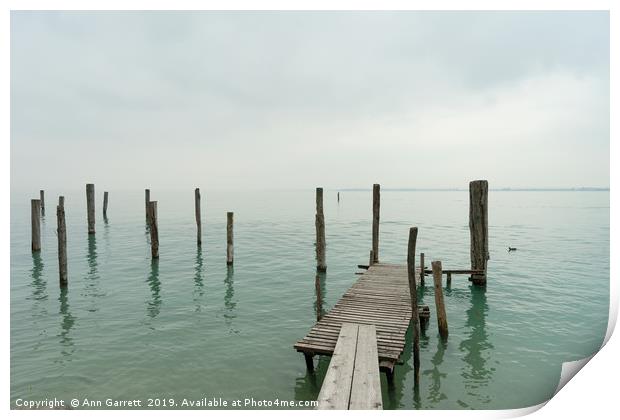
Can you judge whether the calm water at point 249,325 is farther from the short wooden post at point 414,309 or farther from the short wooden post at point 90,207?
the short wooden post at point 90,207

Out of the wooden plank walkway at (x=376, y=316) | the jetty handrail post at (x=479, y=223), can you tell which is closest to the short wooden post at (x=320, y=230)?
the wooden plank walkway at (x=376, y=316)

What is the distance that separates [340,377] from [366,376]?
1.41 ft

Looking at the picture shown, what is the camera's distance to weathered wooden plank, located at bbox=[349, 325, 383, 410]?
224 inches

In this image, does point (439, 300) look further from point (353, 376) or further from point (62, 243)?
point (62, 243)

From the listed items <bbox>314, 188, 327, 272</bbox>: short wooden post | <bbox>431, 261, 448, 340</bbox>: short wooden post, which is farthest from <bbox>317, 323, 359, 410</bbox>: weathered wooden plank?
<bbox>314, 188, 327, 272</bbox>: short wooden post

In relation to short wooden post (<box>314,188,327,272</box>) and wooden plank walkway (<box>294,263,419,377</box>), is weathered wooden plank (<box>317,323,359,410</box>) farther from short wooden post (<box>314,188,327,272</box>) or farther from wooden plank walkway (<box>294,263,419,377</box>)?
short wooden post (<box>314,188,327,272</box>)

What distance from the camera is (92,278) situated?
1560 centimetres

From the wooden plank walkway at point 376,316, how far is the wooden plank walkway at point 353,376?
0.75 ft

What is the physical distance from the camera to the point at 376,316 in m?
9.18

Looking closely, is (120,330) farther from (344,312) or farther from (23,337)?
(344,312)

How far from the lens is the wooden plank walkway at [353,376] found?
5684 mm

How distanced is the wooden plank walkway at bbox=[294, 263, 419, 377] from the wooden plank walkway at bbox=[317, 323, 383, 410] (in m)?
0.23

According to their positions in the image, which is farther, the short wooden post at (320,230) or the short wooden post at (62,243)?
the short wooden post at (320,230)

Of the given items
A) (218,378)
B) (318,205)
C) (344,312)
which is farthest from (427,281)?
(218,378)
